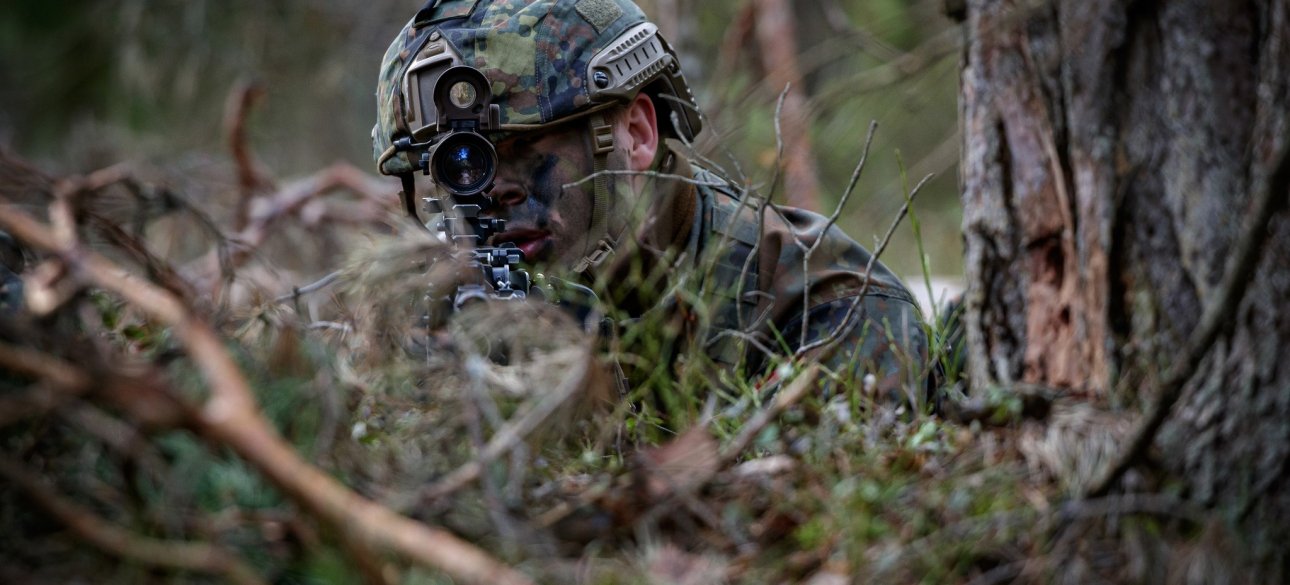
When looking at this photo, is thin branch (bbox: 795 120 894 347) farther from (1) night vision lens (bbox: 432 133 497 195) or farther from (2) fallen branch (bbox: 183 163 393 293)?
(2) fallen branch (bbox: 183 163 393 293)

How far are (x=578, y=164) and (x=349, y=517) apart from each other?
202 centimetres

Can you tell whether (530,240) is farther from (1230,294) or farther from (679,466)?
(1230,294)

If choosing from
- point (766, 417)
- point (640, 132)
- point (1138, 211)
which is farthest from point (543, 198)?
point (1138, 211)

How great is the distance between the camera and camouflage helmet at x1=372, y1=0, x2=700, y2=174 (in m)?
3.08

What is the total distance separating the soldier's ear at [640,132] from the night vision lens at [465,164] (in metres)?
0.50

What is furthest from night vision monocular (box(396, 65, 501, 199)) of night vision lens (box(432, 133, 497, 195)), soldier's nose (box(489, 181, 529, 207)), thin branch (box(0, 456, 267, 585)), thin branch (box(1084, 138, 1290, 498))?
thin branch (box(1084, 138, 1290, 498))

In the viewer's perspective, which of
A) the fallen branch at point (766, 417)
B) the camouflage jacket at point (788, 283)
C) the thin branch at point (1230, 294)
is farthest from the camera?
the camouflage jacket at point (788, 283)

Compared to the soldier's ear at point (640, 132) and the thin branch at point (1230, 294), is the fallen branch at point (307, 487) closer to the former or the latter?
the thin branch at point (1230, 294)

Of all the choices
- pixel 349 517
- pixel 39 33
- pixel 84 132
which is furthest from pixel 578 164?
pixel 39 33

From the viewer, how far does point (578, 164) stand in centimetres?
317

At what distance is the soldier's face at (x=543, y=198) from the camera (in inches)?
121

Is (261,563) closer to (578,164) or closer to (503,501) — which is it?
(503,501)

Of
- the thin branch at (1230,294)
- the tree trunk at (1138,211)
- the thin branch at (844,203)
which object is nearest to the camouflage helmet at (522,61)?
the thin branch at (844,203)

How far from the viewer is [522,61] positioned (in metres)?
3.12
